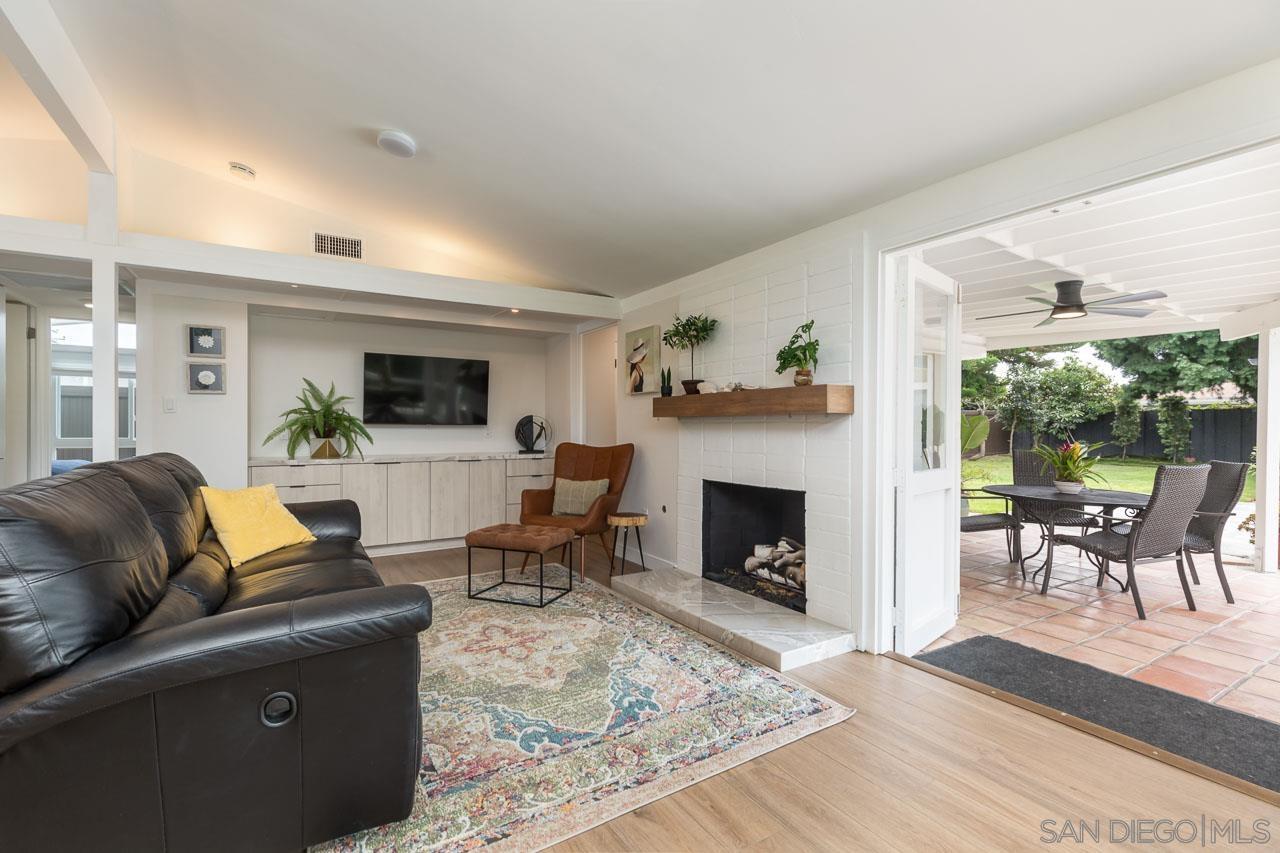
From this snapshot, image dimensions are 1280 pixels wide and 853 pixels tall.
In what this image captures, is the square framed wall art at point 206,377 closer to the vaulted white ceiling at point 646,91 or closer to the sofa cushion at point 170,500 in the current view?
the vaulted white ceiling at point 646,91

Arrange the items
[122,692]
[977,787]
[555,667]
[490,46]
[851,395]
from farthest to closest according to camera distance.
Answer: [851,395]
[555,667]
[490,46]
[977,787]
[122,692]

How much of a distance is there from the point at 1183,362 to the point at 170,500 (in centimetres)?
984

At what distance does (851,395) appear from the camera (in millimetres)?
2904

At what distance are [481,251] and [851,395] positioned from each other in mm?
3178

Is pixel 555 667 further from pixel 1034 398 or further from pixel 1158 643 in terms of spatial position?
pixel 1034 398

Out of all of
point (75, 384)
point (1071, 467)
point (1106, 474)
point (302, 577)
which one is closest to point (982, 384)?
point (1106, 474)

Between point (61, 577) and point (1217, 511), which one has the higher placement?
point (61, 577)

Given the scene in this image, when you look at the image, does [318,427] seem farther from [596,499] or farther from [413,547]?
[596,499]

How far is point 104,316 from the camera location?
10.6ft

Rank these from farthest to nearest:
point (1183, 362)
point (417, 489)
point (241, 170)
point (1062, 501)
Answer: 1. point (1183, 362)
2. point (417, 489)
3. point (241, 170)
4. point (1062, 501)

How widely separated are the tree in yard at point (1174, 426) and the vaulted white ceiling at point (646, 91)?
6.81 meters

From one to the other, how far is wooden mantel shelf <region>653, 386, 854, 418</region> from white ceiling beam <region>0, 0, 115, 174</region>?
10.6 ft

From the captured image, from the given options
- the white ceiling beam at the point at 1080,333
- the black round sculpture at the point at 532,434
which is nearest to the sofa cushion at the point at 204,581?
the black round sculpture at the point at 532,434

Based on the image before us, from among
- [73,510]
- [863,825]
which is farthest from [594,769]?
[73,510]
